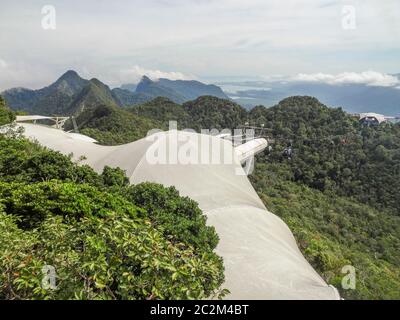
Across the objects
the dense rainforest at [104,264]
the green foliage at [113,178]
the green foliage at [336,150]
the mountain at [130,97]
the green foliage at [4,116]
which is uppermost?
the mountain at [130,97]

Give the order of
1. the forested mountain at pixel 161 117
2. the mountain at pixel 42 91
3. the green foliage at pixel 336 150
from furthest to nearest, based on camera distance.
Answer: the mountain at pixel 42 91 < the forested mountain at pixel 161 117 < the green foliage at pixel 336 150

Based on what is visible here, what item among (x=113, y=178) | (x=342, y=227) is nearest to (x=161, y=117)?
(x=342, y=227)

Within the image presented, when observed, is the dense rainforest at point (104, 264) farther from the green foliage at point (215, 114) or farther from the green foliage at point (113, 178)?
the green foliage at point (215, 114)

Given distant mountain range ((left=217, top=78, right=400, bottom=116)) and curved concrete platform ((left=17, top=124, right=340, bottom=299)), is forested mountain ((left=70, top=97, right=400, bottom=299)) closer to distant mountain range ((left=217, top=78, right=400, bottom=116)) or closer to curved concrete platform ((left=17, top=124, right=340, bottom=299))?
curved concrete platform ((left=17, top=124, right=340, bottom=299))

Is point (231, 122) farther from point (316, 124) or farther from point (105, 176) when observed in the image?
point (105, 176)

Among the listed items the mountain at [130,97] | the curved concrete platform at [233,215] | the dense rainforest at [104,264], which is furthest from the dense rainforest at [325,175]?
the mountain at [130,97]

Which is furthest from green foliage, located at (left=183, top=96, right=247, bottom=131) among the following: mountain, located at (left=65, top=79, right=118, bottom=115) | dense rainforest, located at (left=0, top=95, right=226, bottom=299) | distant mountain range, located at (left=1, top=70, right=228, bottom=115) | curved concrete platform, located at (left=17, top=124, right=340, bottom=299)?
distant mountain range, located at (left=1, top=70, right=228, bottom=115)

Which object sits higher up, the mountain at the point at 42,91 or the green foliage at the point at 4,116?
the mountain at the point at 42,91

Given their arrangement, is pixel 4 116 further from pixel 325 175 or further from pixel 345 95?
pixel 345 95
